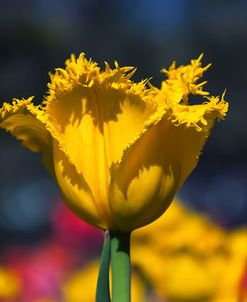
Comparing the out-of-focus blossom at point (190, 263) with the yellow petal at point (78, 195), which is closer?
the yellow petal at point (78, 195)

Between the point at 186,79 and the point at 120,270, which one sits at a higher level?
the point at 186,79

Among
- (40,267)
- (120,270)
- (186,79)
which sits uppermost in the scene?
(40,267)

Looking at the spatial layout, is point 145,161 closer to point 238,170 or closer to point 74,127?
point 74,127

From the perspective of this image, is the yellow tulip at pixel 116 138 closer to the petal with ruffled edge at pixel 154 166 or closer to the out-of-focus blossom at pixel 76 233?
the petal with ruffled edge at pixel 154 166

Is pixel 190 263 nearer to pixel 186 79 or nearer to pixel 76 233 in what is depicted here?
pixel 186 79

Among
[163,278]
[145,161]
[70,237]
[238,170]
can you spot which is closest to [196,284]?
[163,278]

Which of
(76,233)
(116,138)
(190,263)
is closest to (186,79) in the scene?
(116,138)

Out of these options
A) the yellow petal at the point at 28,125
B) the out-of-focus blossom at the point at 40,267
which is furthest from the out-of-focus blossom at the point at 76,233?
the yellow petal at the point at 28,125
